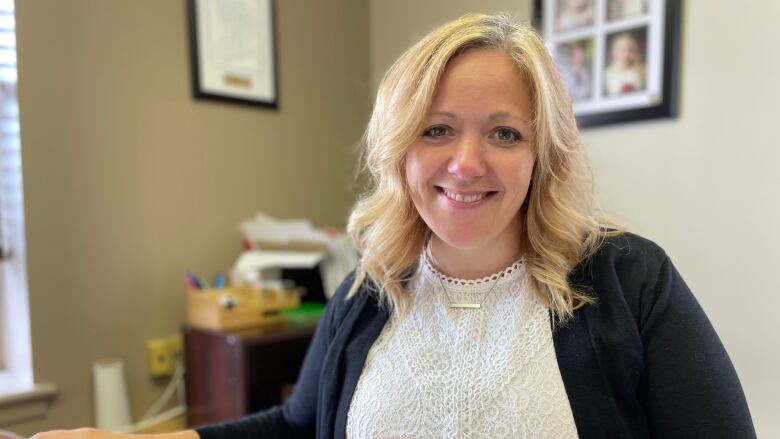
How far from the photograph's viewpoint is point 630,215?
1.73 meters

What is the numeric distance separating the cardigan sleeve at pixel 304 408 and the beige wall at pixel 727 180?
3.04 feet

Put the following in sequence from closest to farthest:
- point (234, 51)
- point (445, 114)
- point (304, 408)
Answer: point (445, 114), point (304, 408), point (234, 51)

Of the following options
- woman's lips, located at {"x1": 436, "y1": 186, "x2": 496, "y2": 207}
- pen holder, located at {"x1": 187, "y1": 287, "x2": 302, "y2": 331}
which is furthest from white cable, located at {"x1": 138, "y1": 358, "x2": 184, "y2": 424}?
woman's lips, located at {"x1": 436, "y1": 186, "x2": 496, "y2": 207}

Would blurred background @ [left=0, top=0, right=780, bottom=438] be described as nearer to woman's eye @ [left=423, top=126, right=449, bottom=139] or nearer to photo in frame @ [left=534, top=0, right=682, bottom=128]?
photo in frame @ [left=534, top=0, right=682, bottom=128]

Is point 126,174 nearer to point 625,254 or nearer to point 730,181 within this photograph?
point 625,254

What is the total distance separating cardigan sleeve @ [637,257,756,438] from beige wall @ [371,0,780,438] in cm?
78

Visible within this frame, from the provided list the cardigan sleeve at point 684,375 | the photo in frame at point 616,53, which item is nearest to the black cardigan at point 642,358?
the cardigan sleeve at point 684,375

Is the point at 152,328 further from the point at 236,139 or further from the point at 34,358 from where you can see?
the point at 236,139

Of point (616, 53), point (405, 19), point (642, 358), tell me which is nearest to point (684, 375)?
point (642, 358)

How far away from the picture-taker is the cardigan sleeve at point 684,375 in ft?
2.53

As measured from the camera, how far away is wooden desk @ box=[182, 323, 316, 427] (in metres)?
1.52

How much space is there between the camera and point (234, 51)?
1.93 m

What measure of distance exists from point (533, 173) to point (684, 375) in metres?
0.36

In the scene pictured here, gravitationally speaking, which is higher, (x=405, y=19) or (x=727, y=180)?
(x=405, y=19)
